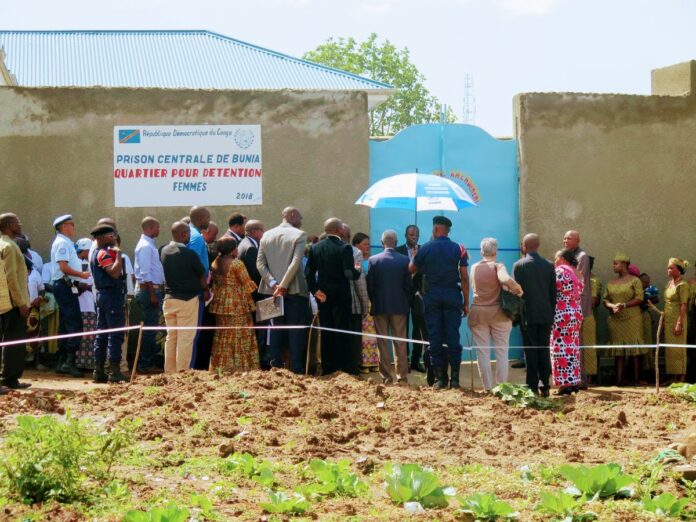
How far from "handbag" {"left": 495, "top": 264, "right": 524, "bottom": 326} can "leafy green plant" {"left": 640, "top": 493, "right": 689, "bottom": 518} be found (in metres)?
5.39

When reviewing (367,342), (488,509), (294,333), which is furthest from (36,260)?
(488,509)

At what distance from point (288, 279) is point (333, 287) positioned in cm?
56

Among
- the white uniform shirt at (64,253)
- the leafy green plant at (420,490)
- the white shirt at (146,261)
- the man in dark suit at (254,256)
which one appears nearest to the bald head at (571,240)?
the man in dark suit at (254,256)

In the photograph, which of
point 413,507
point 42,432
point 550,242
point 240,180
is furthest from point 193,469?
point 550,242

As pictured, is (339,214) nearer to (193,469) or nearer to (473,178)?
(473,178)

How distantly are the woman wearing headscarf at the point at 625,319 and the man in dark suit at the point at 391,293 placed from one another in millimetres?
3193

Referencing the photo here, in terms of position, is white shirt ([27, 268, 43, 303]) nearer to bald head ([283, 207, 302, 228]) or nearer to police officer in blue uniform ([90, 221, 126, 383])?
police officer in blue uniform ([90, 221, 126, 383])

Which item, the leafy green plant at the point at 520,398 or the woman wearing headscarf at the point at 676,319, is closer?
the leafy green plant at the point at 520,398

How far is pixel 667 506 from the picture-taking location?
20.7ft

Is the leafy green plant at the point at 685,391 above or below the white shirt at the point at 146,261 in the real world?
below

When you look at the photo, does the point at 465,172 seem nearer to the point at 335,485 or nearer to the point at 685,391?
the point at 685,391

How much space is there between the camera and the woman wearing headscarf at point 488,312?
38.4 ft

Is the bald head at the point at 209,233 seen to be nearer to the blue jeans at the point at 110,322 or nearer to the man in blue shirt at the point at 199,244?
the man in blue shirt at the point at 199,244

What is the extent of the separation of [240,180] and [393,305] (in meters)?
3.26
